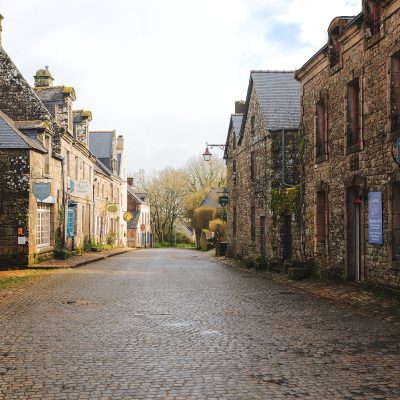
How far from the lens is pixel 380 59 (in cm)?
1354

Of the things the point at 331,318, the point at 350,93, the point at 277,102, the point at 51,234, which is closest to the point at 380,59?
the point at 350,93

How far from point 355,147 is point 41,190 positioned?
12.6 meters

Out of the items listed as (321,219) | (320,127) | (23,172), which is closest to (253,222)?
(321,219)

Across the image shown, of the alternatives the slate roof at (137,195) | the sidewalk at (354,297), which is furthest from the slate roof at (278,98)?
the slate roof at (137,195)

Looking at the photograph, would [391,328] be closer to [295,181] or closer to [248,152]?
[295,181]

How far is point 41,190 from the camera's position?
71.8ft

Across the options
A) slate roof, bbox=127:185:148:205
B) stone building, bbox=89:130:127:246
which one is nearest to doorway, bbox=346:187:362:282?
stone building, bbox=89:130:127:246

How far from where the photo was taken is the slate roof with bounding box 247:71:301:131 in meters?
24.4

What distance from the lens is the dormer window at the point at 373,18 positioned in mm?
13617

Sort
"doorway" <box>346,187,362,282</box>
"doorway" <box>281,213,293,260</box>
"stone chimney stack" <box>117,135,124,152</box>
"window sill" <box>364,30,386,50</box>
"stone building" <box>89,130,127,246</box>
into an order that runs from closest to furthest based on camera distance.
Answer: "window sill" <box>364,30,386,50</box>
"doorway" <box>346,187,362,282</box>
"doorway" <box>281,213,293,260</box>
"stone building" <box>89,130,127,246</box>
"stone chimney stack" <box>117,135,124,152</box>

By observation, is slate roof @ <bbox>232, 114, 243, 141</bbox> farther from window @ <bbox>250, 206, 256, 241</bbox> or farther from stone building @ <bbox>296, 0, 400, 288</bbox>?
stone building @ <bbox>296, 0, 400, 288</bbox>

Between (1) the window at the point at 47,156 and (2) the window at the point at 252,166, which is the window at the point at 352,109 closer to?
(2) the window at the point at 252,166

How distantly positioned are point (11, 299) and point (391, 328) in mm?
8214

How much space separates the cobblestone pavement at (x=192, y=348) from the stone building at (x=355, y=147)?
2484 millimetres
